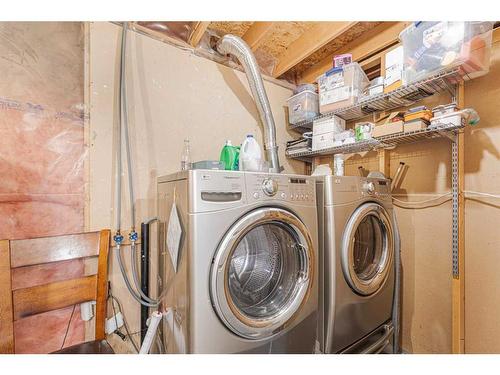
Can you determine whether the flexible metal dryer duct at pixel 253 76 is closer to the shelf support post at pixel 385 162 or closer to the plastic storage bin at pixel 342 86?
the plastic storage bin at pixel 342 86

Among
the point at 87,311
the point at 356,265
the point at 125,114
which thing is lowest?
the point at 87,311

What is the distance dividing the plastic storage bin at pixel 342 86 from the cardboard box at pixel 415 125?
41cm

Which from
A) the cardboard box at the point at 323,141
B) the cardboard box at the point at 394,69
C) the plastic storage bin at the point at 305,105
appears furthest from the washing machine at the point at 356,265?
the plastic storage bin at the point at 305,105

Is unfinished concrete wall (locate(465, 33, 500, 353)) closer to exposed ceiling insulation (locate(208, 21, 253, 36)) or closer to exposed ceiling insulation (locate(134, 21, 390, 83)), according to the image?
exposed ceiling insulation (locate(134, 21, 390, 83))

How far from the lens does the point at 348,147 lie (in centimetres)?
163

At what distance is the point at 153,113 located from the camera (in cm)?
140

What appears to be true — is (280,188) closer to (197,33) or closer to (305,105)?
(305,105)

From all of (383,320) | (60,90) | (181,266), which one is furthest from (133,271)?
(383,320)

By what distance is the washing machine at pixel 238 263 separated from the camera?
0.84 m

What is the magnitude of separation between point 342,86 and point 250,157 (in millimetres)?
942

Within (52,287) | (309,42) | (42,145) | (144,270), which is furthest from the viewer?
(309,42)

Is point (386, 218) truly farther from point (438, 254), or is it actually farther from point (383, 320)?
point (383, 320)

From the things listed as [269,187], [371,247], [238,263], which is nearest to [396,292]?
[371,247]
